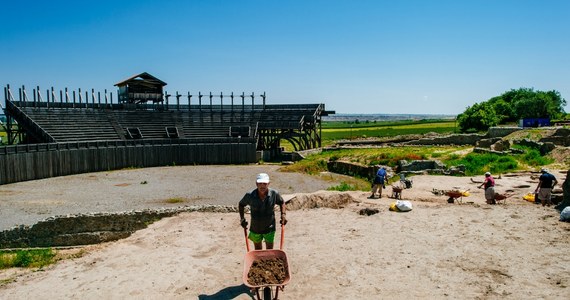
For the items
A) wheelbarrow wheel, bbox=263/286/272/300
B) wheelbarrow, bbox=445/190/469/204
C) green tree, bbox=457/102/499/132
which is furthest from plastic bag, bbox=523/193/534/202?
green tree, bbox=457/102/499/132

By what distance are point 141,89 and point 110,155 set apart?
1488 centimetres

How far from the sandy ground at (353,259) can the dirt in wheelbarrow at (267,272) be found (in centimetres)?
91

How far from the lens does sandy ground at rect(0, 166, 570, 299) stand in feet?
28.7

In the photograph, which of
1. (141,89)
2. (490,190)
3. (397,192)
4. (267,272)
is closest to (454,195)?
(490,190)

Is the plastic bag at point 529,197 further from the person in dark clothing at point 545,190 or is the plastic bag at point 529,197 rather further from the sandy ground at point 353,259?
the person in dark clothing at point 545,190

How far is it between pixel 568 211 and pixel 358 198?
751 cm

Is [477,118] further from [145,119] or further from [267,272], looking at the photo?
[267,272]

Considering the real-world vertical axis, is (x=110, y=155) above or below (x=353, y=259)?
above

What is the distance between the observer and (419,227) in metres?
13.0

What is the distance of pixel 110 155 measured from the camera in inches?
1339

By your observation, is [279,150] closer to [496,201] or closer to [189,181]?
[189,181]

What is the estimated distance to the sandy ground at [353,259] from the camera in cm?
875

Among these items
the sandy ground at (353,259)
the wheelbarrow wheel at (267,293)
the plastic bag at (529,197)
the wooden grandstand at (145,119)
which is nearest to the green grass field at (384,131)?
the wooden grandstand at (145,119)

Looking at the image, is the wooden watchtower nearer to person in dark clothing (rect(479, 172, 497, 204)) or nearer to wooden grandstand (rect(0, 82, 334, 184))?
wooden grandstand (rect(0, 82, 334, 184))
